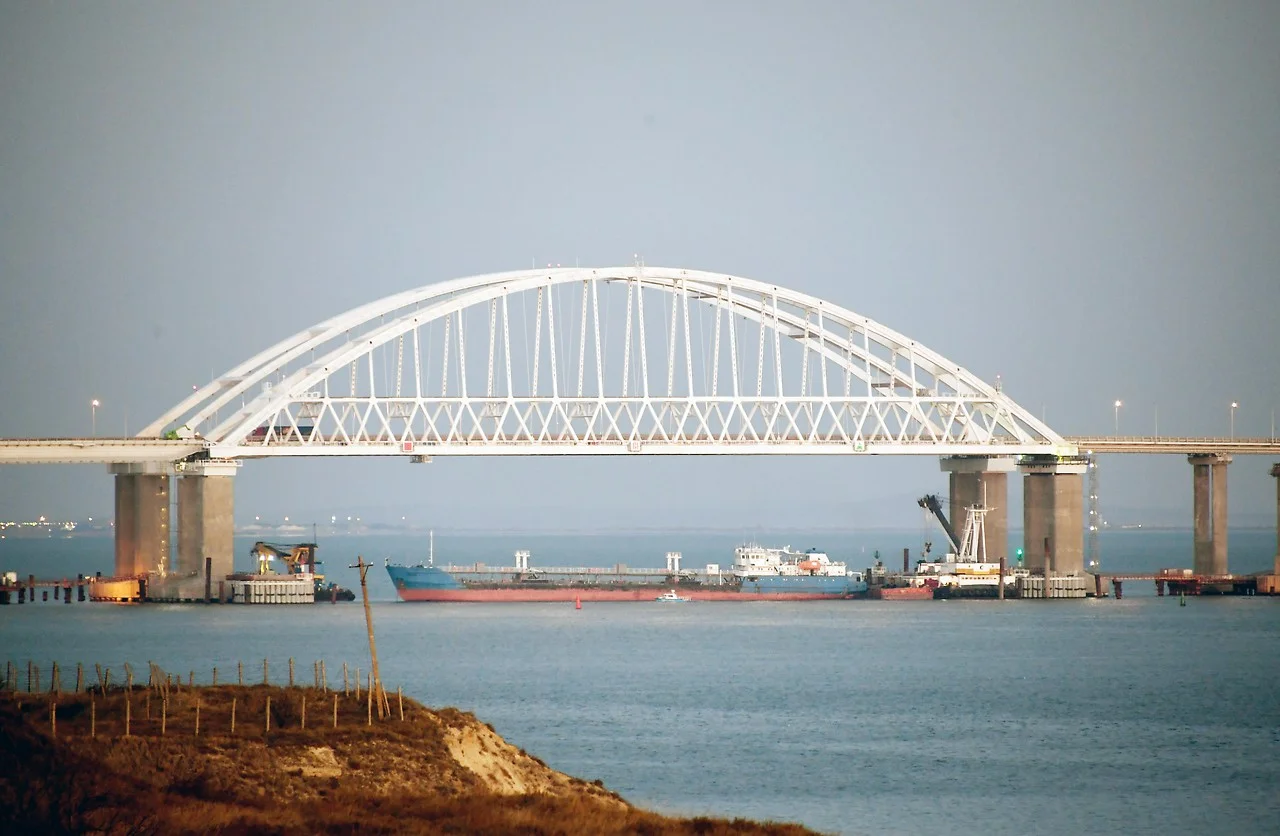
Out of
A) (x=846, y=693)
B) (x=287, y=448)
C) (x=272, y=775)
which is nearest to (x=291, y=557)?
(x=287, y=448)

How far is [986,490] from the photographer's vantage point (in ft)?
415

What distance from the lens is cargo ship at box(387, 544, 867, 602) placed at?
421 feet

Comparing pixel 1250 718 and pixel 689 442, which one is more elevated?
pixel 689 442

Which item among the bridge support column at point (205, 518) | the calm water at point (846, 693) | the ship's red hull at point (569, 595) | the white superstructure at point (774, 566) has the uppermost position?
the bridge support column at point (205, 518)

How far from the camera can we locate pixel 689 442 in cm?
11662

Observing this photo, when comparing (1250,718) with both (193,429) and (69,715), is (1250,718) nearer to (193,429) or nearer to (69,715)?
(69,715)

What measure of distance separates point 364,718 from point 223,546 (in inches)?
2702

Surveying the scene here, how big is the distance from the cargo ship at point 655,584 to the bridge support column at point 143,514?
57.9ft

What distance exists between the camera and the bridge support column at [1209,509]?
130375mm

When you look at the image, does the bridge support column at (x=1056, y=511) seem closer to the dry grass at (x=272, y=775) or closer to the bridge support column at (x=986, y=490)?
the bridge support column at (x=986, y=490)

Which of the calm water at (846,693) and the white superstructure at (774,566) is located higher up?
the white superstructure at (774,566)

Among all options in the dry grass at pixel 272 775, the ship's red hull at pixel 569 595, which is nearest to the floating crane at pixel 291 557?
the ship's red hull at pixel 569 595

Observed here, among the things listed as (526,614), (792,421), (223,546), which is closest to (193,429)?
(223,546)

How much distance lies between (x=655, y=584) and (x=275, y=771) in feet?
300
